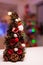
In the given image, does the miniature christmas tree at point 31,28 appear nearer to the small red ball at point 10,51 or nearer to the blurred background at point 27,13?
the blurred background at point 27,13

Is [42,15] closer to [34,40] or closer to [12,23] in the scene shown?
[34,40]

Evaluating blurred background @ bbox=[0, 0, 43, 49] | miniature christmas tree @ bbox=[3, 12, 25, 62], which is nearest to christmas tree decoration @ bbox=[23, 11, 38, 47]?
blurred background @ bbox=[0, 0, 43, 49]

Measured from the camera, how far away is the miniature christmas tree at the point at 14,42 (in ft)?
3.97

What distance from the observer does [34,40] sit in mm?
4867

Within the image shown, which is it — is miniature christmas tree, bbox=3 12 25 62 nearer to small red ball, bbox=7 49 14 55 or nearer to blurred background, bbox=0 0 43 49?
small red ball, bbox=7 49 14 55

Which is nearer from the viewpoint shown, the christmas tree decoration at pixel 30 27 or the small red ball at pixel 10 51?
the small red ball at pixel 10 51

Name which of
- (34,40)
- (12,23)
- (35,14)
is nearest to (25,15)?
(35,14)

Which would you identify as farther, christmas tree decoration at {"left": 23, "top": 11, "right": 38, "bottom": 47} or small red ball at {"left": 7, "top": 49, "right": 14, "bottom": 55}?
christmas tree decoration at {"left": 23, "top": 11, "right": 38, "bottom": 47}

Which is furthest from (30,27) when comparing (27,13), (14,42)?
(14,42)

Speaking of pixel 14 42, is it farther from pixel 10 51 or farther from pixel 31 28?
pixel 31 28

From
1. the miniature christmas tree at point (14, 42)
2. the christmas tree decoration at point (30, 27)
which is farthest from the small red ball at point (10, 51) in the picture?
the christmas tree decoration at point (30, 27)

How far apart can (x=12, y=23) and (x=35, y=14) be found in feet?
13.3

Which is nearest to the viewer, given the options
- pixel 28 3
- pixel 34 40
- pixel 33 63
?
pixel 33 63

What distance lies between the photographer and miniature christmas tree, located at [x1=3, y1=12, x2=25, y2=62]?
1211mm
